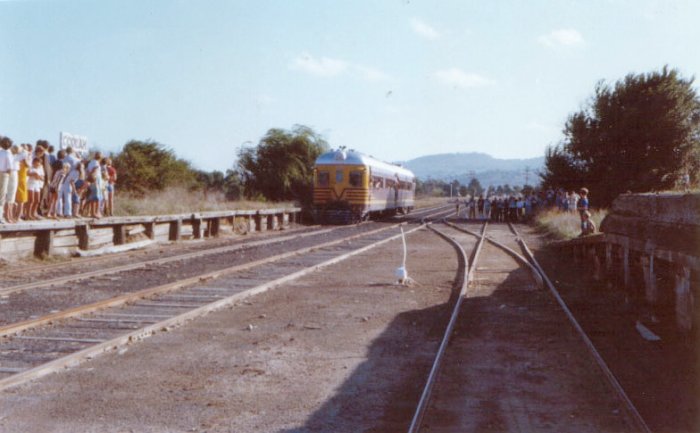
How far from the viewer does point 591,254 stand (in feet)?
53.8

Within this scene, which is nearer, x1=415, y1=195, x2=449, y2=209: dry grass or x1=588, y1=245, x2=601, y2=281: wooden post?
x1=588, y1=245, x2=601, y2=281: wooden post

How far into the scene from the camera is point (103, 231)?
18.3 meters

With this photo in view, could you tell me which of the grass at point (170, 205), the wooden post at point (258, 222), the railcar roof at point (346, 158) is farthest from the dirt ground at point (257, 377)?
the railcar roof at point (346, 158)

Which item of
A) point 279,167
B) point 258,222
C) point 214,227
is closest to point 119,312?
point 214,227

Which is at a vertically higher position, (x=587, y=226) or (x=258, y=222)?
(x=587, y=226)

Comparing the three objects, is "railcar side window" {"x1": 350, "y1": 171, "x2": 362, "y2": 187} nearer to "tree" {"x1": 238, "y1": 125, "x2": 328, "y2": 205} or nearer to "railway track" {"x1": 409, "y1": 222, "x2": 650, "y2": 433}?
"tree" {"x1": 238, "y1": 125, "x2": 328, "y2": 205}

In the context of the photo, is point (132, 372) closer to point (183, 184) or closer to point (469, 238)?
point (469, 238)

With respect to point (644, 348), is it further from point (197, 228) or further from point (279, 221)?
point (279, 221)

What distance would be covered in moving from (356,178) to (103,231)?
1672 cm

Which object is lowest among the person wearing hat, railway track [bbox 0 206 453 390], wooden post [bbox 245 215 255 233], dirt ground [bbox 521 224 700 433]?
dirt ground [bbox 521 224 700 433]

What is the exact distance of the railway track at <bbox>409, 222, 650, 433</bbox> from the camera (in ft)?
17.5

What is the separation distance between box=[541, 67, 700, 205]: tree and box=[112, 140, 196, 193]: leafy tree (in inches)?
871

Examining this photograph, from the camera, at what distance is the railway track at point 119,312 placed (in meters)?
6.96

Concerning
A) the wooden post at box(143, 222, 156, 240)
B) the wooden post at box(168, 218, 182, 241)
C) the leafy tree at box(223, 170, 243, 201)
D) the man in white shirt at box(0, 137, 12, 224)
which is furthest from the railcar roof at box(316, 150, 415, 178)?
the man in white shirt at box(0, 137, 12, 224)
